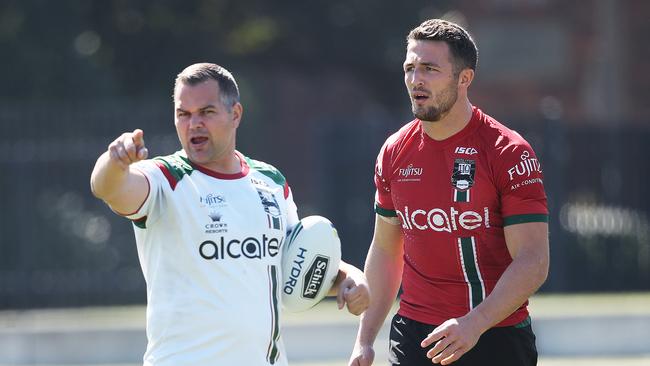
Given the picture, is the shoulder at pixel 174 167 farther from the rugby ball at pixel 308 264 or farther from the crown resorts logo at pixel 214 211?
the rugby ball at pixel 308 264

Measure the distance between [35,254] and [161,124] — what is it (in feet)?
7.31

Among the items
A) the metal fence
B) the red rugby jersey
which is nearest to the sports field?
the metal fence

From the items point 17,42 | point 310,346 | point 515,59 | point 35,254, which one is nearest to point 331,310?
point 310,346

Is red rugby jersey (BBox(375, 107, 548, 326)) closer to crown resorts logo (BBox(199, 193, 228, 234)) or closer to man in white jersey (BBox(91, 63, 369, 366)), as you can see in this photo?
man in white jersey (BBox(91, 63, 369, 366))

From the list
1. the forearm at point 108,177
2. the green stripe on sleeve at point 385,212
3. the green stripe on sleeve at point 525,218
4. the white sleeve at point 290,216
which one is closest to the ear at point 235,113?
the white sleeve at point 290,216

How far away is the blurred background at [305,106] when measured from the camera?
15.5 m

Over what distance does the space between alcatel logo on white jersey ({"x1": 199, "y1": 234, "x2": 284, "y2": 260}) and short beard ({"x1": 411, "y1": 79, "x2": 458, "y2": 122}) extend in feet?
2.76

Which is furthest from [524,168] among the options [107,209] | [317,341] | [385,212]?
[107,209]

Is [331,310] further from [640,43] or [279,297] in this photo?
[640,43]

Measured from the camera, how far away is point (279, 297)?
203 inches

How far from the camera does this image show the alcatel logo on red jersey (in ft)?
17.6

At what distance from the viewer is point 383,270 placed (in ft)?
19.2

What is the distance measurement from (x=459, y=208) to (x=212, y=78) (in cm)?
118

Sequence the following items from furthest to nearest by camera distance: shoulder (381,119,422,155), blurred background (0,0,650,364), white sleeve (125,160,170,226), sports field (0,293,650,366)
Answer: blurred background (0,0,650,364), sports field (0,293,650,366), shoulder (381,119,422,155), white sleeve (125,160,170,226)
